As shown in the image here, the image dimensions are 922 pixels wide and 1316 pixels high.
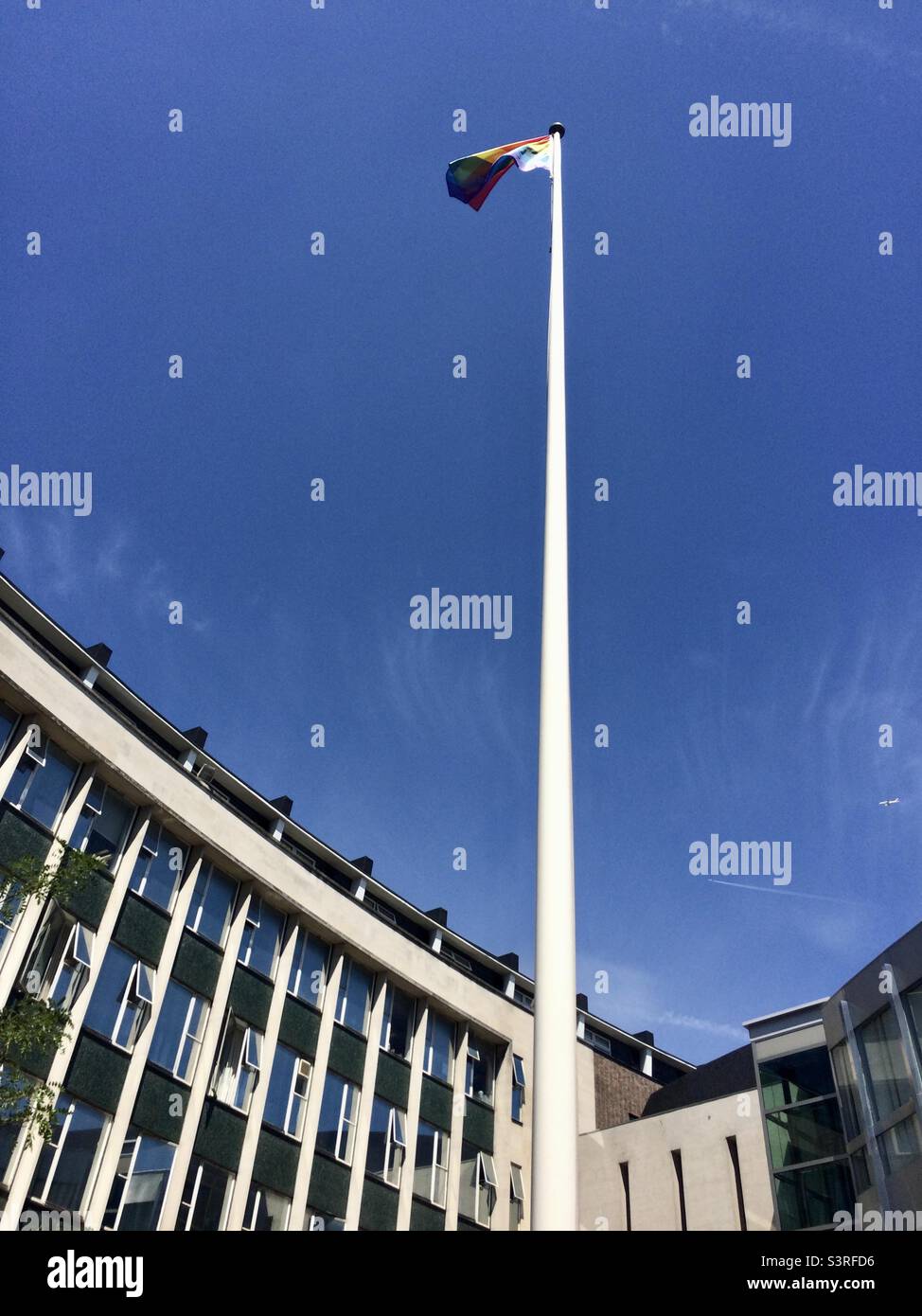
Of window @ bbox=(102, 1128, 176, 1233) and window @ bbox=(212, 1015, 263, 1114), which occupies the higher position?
window @ bbox=(212, 1015, 263, 1114)

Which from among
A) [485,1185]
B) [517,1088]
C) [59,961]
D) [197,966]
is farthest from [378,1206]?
[59,961]

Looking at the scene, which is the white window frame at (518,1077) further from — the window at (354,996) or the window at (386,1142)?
the window at (354,996)

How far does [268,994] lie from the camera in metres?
29.9

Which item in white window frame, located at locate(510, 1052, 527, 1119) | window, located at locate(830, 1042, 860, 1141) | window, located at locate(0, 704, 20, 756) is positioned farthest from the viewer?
white window frame, located at locate(510, 1052, 527, 1119)

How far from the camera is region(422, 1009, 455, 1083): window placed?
34.9 meters

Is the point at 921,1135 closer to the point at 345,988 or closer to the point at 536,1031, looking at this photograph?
the point at 536,1031

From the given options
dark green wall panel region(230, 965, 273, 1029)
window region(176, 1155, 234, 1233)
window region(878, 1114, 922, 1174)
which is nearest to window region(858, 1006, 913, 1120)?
window region(878, 1114, 922, 1174)

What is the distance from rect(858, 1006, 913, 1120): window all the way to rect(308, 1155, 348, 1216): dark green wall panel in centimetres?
1584

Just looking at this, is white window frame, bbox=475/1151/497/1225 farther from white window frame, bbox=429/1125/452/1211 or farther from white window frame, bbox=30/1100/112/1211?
white window frame, bbox=30/1100/112/1211

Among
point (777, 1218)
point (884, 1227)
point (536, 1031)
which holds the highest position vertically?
point (777, 1218)

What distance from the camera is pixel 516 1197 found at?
35.0 metres

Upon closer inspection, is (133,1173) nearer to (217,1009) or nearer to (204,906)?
(217,1009)
